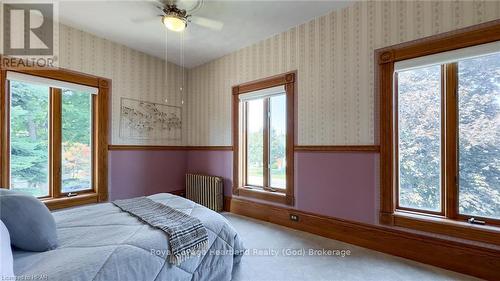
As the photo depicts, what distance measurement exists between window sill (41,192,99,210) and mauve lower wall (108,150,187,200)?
0.25 metres

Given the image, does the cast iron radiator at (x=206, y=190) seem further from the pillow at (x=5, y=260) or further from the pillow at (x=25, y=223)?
the pillow at (x=5, y=260)

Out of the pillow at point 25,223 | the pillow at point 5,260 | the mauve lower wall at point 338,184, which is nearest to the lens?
the pillow at point 5,260

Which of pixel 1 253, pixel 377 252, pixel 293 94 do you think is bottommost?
pixel 377 252

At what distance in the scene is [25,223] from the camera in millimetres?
1396

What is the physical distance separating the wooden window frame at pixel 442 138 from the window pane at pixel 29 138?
13.7ft

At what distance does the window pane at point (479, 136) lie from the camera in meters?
2.09

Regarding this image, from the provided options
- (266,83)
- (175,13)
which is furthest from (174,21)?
(266,83)

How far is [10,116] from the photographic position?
2.93m

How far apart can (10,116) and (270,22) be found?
3.38 meters

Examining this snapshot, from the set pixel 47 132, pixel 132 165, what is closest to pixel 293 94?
pixel 132 165

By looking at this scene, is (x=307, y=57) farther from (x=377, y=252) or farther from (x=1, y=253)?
(x=1, y=253)

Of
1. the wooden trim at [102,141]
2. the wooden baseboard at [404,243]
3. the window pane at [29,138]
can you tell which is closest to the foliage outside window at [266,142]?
the wooden baseboard at [404,243]

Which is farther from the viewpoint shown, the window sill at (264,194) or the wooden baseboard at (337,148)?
the window sill at (264,194)

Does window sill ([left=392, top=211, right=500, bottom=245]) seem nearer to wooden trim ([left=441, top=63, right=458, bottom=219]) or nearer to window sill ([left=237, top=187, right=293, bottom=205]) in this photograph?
wooden trim ([left=441, top=63, right=458, bottom=219])
